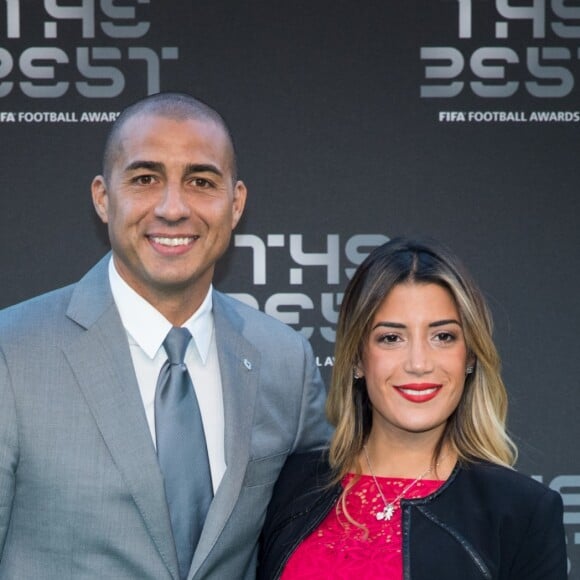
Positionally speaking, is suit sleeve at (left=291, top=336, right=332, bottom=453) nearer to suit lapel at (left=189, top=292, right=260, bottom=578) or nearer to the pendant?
suit lapel at (left=189, top=292, right=260, bottom=578)

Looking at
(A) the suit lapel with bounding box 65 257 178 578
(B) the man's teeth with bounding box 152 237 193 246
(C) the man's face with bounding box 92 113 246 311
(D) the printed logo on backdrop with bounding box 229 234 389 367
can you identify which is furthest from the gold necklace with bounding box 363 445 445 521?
(D) the printed logo on backdrop with bounding box 229 234 389 367

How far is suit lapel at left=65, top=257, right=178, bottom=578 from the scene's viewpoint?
2988 mm

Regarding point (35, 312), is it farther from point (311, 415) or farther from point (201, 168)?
point (311, 415)

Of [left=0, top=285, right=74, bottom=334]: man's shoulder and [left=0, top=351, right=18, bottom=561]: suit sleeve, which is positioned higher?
[left=0, top=285, right=74, bottom=334]: man's shoulder

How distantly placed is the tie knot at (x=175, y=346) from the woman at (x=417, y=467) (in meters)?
0.45

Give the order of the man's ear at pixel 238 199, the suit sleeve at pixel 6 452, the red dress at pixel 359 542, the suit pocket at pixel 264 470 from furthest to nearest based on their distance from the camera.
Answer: the man's ear at pixel 238 199
the suit pocket at pixel 264 470
the red dress at pixel 359 542
the suit sleeve at pixel 6 452

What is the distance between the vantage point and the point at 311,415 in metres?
3.56

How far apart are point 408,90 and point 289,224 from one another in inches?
28.0

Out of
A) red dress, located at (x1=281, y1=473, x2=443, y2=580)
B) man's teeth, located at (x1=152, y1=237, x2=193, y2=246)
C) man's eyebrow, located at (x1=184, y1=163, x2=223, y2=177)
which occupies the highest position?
man's eyebrow, located at (x1=184, y1=163, x2=223, y2=177)

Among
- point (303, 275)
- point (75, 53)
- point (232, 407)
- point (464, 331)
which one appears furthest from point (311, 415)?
point (75, 53)

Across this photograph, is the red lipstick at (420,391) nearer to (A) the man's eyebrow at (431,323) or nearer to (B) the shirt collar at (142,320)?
(A) the man's eyebrow at (431,323)

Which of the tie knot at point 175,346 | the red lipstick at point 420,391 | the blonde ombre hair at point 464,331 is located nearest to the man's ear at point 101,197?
the tie knot at point 175,346

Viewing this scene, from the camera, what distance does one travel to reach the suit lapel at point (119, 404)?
299cm

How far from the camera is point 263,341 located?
351 cm
